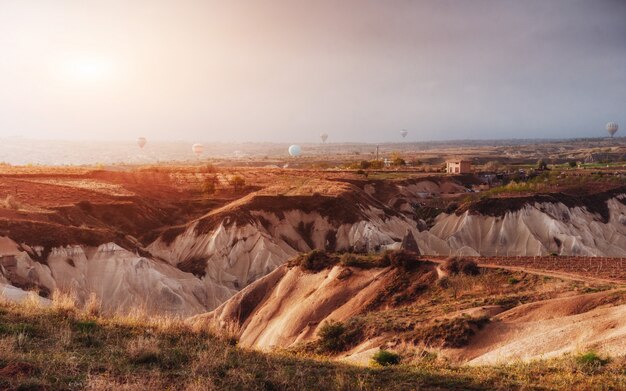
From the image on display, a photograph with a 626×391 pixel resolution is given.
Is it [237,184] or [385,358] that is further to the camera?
[237,184]

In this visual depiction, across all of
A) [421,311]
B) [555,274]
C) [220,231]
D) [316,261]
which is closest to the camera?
[421,311]

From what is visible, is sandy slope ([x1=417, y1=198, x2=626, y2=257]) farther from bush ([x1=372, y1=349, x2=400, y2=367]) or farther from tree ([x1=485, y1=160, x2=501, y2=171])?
tree ([x1=485, y1=160, x2=501, y2=171])

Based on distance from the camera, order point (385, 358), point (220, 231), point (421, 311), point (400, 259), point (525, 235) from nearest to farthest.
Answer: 1. point (385, 358)
2. point (421, 311)
3. point (400, 259)
4. point (220, 231)
5. point (525, 235)

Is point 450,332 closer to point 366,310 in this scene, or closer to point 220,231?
point 366,310

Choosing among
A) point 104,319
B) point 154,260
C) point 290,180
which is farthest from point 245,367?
point 290,180

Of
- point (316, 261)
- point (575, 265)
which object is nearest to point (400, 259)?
point (316, 261)

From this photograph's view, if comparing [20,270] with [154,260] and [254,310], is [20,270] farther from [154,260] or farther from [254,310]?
[254,310]

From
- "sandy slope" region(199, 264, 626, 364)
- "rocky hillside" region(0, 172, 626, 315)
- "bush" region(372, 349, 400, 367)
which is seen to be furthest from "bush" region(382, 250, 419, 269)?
"rocky hillside" region(0, 172, 626, 315)

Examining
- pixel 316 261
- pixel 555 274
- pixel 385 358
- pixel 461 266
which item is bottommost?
pixel 316 261
